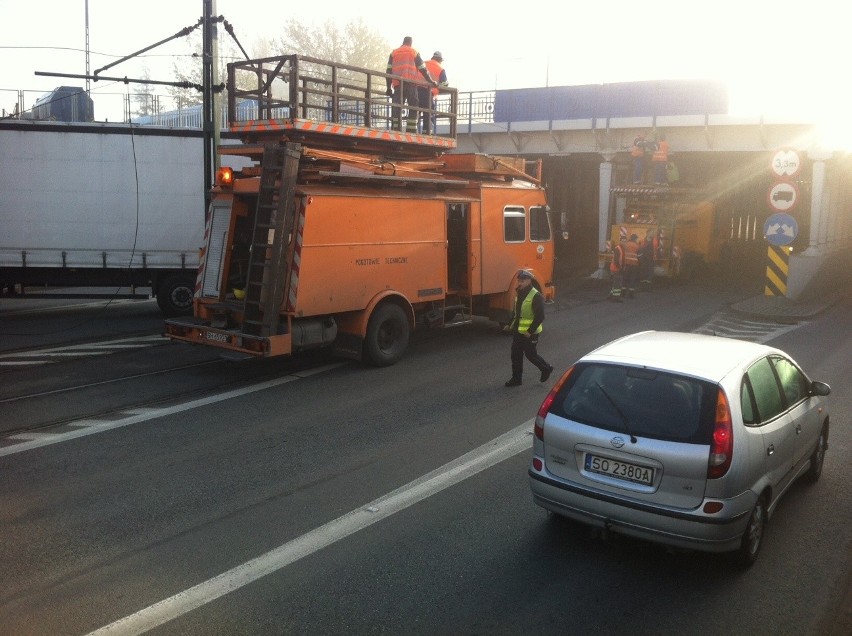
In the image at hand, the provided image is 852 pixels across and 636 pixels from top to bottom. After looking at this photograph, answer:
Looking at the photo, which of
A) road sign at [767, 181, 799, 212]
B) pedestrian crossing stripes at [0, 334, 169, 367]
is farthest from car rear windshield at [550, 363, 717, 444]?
road sign at [767, 181, 799, 212]

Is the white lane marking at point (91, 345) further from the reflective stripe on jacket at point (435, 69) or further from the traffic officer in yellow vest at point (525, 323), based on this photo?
the reflective stripe on jacket at point (435, 69)

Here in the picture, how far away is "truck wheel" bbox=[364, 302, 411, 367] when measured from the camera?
11.7 meters

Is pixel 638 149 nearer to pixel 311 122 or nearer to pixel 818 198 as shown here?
pixel 818 198

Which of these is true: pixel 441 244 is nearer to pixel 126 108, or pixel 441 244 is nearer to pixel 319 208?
pixel 319 208

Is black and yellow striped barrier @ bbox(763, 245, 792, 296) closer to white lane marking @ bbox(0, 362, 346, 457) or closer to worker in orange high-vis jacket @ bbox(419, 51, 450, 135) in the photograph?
worker in orange high-vis jacket @ bbox(419, 51, 450, 135)

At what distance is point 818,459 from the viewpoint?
7.04 meters

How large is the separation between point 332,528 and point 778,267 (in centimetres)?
1553

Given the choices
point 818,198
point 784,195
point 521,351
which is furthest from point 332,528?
point 818,198

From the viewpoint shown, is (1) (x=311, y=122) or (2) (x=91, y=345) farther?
(2) (x=91, y=345)

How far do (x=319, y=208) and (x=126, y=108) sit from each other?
13.3 metres

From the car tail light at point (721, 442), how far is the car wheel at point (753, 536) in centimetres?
50

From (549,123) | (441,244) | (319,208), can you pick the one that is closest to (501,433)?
(319,208)

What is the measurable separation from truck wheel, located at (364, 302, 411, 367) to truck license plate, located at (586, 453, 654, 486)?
6481 millimetres

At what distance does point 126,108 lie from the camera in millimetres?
21469
